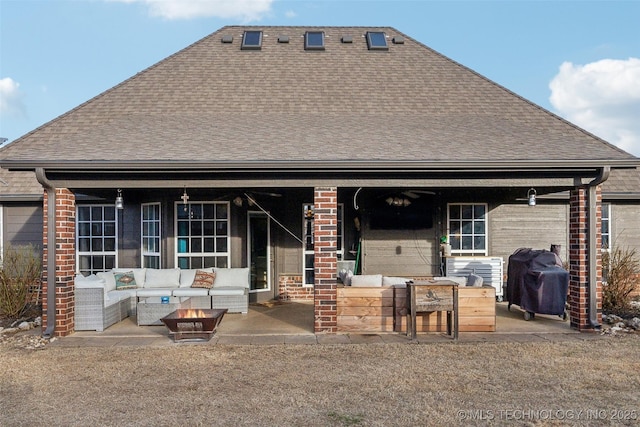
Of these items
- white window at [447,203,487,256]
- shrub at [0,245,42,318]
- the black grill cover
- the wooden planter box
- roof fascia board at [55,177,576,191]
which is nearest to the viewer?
roof fascia board at [55,177,576,191]

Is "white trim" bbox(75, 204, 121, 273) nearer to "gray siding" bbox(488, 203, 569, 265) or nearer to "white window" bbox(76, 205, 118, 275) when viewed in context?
"white window" bbox(76, 205, 118, 275)

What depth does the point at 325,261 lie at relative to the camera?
750 centimetres

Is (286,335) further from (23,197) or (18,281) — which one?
(23,197)

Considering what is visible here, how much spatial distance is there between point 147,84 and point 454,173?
7.64 meters

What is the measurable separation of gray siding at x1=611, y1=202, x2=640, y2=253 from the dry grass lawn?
16.9ft

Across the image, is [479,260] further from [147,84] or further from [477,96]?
[147,84]

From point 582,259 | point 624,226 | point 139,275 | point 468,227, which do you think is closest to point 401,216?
point 468,227

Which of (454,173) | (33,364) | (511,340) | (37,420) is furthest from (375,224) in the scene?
(37,420)

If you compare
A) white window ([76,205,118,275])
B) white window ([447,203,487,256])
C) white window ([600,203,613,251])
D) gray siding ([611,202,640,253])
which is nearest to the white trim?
white window ([76,205,118,275])

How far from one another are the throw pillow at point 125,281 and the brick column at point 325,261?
13.8ft

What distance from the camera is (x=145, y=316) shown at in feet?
27.0

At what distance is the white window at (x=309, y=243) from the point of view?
10938mm

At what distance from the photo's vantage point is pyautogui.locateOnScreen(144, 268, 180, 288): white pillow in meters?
9.62

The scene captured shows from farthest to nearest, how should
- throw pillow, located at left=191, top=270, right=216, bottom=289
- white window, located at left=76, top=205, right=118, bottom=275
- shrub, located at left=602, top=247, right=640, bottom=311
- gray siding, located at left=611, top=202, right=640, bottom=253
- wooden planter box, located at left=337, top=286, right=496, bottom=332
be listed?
1. gray siding, located at left=611, top=202, right=640, bottom=253
2. white window, located at left=76, top=205, right=118, bottom=275
3. throw pillow, located at left=191, top=270, right=216, bottom=289
4. shrub, located at left=602, top=247, right=640, bottom=311
5. wooden planter box, located at left=337, top=286, right=496, bottom=332
